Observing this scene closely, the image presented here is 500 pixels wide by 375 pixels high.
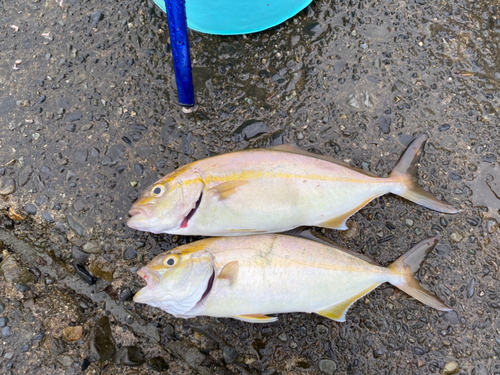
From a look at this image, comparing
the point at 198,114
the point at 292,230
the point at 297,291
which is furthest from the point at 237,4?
the point at 297,291

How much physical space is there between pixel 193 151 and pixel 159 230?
2.32 ft

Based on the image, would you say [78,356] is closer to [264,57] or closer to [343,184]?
[343,184]

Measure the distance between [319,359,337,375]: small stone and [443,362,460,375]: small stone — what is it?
80 centimetres

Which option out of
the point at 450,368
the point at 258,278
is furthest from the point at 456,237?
the point at 258,278

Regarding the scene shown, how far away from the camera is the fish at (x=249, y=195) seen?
212 cm

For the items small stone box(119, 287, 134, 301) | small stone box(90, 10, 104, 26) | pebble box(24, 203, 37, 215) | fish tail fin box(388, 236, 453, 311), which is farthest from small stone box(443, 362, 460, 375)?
small stone box(90, 10, 104, 26)

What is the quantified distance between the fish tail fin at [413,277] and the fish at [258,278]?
0.17ft

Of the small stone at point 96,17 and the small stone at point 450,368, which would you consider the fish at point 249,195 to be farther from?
the small stone at point 96,17

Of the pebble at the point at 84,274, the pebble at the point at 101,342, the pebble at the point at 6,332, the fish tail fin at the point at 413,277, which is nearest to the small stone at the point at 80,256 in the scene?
the pebble at the point at 84,274

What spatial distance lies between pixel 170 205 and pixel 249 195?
0.51 meters

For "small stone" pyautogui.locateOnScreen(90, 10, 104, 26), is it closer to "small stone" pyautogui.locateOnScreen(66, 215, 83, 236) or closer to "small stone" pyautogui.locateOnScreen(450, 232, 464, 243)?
"small stone" pyautogui.locateOnScreen(66, 215, 83, 236)

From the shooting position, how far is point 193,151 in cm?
256

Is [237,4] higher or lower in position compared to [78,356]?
higher

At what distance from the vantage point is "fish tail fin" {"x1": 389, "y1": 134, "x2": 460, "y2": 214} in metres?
2.35
